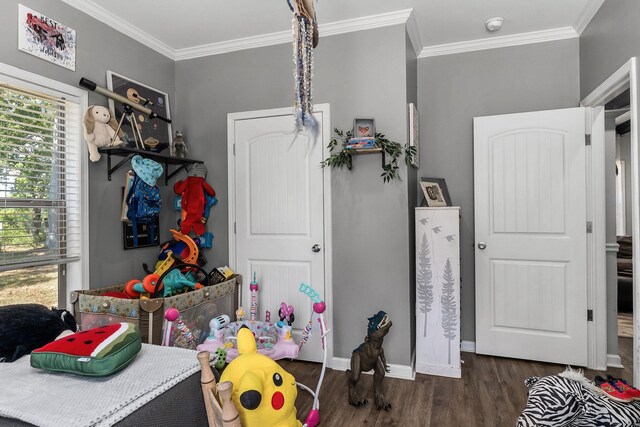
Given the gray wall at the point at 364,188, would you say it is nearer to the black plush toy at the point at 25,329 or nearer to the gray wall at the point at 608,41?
the gray wall at the point at 608,41

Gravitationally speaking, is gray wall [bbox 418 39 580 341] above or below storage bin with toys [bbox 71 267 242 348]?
above

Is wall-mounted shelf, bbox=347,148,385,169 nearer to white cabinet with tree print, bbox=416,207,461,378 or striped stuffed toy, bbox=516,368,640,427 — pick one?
white cabinet with tree print, bbox=416,207,461,378

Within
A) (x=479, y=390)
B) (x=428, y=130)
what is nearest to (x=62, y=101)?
(x=428, y=130)

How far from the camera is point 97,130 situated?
2514 millimetres

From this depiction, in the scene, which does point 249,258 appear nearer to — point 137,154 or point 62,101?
point 137,154

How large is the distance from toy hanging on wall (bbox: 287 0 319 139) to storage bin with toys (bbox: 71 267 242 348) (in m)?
1.40

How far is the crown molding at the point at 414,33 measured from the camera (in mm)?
2764

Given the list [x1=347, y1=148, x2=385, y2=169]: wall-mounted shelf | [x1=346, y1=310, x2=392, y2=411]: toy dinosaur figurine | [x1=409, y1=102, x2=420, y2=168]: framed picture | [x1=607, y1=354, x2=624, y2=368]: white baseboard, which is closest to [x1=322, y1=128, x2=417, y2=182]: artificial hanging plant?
[x1=347, y1=148, x2=385, y2=169]: wall-mounted shelf

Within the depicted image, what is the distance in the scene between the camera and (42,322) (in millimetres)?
1659

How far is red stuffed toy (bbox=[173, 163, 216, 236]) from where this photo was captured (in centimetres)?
310

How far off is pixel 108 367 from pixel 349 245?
191cm

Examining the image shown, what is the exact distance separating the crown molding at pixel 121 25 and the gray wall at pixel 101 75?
3 centimetres

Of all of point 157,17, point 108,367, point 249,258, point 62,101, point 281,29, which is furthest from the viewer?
point 249,258

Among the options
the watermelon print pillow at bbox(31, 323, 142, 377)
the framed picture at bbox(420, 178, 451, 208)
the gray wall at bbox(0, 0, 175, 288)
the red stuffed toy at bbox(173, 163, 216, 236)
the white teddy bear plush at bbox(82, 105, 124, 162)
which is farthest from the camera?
the red stuffed toy at bbox(173, 163, 216, 236)
